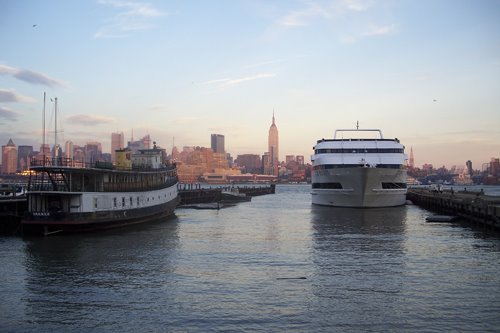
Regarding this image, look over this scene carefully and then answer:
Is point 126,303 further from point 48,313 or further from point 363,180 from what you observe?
point 363,180

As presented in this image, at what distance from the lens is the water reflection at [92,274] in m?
20.1

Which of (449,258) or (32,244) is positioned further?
(32,244)

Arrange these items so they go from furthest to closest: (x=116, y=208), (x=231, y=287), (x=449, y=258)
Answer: (x=116, y=208)
(x=449, y=258)
(x=231, y=287)

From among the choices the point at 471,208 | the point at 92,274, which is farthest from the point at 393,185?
the point at 92,274

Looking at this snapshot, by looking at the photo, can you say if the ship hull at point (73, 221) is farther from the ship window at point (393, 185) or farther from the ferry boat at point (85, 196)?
the ship window at point (393, 185)

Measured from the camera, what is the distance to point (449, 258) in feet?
105

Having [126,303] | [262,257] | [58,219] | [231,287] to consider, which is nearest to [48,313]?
[126,303]

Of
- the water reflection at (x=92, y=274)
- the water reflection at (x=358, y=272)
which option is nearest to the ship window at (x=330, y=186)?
the water reflection at (x=358, y=272)

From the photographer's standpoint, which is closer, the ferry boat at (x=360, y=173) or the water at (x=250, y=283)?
the water at (x=250, y=283)

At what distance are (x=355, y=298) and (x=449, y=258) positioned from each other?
12860 mm

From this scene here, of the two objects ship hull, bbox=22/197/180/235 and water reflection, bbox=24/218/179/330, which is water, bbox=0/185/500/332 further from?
ship hull, bbox=22/197/180/235

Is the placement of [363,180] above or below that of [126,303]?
above

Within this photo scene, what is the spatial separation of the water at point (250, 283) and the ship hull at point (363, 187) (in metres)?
26.9

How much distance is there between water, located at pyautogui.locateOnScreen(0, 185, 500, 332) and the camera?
18.8 metres
